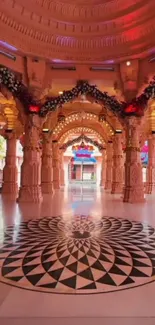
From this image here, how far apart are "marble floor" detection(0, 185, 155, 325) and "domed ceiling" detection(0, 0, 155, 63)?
6.01m

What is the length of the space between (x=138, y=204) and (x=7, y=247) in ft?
18.8

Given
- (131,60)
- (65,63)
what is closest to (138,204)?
(131,60)

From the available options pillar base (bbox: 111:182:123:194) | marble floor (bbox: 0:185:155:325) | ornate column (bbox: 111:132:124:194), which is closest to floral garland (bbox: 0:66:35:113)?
marble floor (bbox: 0:185:155:325)

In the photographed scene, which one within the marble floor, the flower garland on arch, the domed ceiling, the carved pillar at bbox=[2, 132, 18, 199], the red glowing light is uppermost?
the domed ceiling

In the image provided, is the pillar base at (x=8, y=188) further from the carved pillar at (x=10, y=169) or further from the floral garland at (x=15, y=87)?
the floral garland at (x=15, y=87)

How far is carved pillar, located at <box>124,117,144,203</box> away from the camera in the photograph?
328 inches

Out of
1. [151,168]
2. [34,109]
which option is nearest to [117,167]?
[151,168]

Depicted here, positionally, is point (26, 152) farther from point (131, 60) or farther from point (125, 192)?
point (131, 60)

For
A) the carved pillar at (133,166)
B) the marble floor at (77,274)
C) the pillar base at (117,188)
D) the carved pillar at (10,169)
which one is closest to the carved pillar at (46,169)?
the carved pillar at (10,169)

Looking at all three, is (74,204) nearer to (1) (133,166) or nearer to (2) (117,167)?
(1) (133,166)

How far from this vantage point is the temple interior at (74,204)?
2139mm

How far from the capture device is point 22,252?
334 centimetres

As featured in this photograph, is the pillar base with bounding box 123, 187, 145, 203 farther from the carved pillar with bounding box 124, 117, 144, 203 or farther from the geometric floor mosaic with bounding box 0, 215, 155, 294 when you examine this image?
the geometric floor mosaic with bounding box 0, 215, 155, 294

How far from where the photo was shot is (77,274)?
8.62 ft
